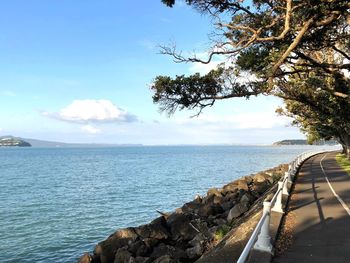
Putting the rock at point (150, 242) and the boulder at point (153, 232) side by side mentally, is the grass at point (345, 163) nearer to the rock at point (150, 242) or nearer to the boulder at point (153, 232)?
the boulder at point (153, 232)

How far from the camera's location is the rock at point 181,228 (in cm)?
1769

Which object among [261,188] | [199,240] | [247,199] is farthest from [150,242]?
[261,188]

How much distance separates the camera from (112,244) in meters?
17.1

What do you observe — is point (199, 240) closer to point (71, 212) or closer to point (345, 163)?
point (71, 212)

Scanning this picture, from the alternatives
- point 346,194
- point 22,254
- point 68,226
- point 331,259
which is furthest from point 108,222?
point 331,259

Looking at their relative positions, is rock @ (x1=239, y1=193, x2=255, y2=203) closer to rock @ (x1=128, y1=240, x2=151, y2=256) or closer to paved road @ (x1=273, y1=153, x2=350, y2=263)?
paved road @ (x1=273, y1=153, x2=350, y2=263)

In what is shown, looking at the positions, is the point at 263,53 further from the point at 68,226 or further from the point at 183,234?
the point at 68,226

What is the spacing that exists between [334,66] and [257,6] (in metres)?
4.13

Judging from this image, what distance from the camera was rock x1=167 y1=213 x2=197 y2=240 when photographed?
58.0ft

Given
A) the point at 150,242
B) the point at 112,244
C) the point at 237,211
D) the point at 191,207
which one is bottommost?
the point at 112,244

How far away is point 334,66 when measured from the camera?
17.8 m

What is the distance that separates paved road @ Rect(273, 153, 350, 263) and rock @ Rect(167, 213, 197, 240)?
174 inches

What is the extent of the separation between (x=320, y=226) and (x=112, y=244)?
28.4ft

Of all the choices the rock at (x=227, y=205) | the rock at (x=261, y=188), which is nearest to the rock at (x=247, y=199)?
the rock at (x=227, y=205)
